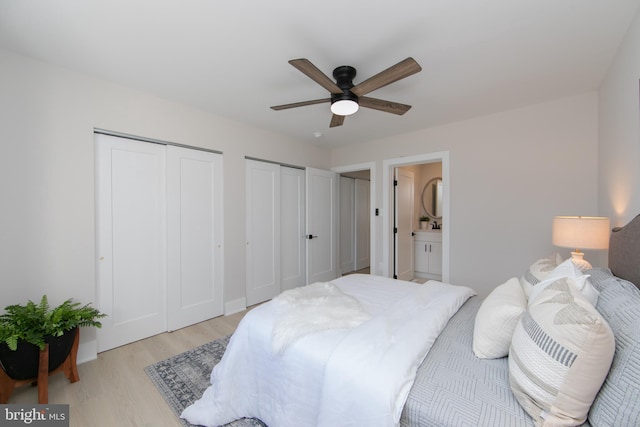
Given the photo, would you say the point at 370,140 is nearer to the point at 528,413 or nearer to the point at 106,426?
the point at 528,413

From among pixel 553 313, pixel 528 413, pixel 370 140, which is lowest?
pixel 528 413

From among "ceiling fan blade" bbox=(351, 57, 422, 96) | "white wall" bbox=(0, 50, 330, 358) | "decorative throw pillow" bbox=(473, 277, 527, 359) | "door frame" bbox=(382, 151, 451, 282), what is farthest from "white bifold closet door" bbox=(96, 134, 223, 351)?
"decorative throw pillow" bbox=(473, 277, 527, 359)

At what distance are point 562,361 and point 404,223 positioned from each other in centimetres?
366

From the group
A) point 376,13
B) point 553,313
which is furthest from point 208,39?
point 553,313

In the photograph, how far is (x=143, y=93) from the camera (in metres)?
2.60

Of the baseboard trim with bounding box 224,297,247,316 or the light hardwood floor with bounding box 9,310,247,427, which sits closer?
the light hardwood floor with bounding box 9,310,247,427

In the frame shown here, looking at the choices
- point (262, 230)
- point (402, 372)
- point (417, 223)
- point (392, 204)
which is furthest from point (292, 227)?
point (402, 372)

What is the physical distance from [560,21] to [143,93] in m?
3.34

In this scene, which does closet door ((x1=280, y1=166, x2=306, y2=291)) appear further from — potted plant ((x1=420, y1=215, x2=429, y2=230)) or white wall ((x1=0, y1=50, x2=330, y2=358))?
potted plant ((x1=420, y1=215, x2=429, y2=230))

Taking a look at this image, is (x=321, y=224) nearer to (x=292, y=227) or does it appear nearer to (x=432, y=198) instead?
(x=292, y=227)

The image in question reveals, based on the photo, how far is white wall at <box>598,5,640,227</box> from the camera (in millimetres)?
1622

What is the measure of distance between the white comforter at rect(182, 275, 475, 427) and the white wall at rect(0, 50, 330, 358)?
5.28ft

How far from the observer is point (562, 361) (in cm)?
83

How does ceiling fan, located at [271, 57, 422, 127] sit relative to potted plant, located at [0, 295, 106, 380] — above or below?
above
